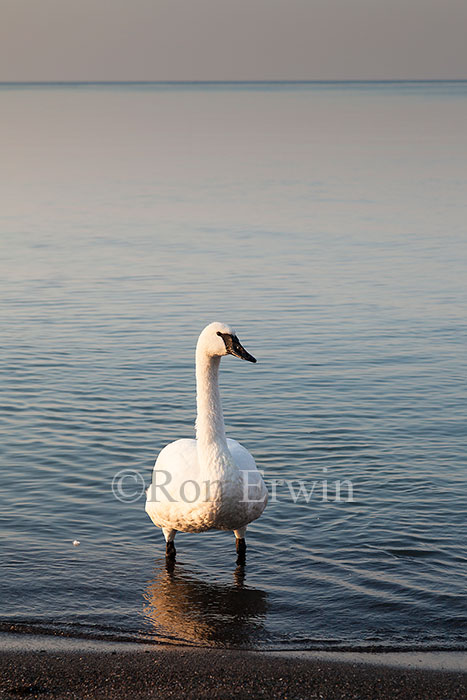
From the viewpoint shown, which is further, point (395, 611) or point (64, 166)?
point (64, 166)

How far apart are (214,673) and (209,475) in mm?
2369

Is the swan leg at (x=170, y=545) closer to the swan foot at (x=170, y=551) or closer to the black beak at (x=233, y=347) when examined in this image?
the swan foot at (x=170, y=551)

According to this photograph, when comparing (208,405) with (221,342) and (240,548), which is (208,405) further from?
(240,548)

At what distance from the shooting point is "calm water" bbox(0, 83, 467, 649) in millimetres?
9977

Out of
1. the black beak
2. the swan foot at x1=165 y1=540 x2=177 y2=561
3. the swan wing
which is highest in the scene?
the black beak

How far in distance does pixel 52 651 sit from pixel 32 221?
31258 mm

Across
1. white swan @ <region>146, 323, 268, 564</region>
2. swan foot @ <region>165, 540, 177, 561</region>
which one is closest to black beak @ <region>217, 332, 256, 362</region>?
white swan @ <region>146, 323, 268, 564</region>

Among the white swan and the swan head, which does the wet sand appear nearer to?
the white swan

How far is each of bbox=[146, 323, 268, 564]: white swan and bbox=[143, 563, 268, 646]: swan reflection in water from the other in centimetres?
56

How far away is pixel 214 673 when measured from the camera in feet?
26.3

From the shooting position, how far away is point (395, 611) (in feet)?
32.0

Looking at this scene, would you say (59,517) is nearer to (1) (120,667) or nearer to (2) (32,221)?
(1) (120,667)

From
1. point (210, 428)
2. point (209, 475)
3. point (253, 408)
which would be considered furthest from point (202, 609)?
point (253, 408)

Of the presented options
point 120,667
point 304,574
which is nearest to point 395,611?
point 304,574
